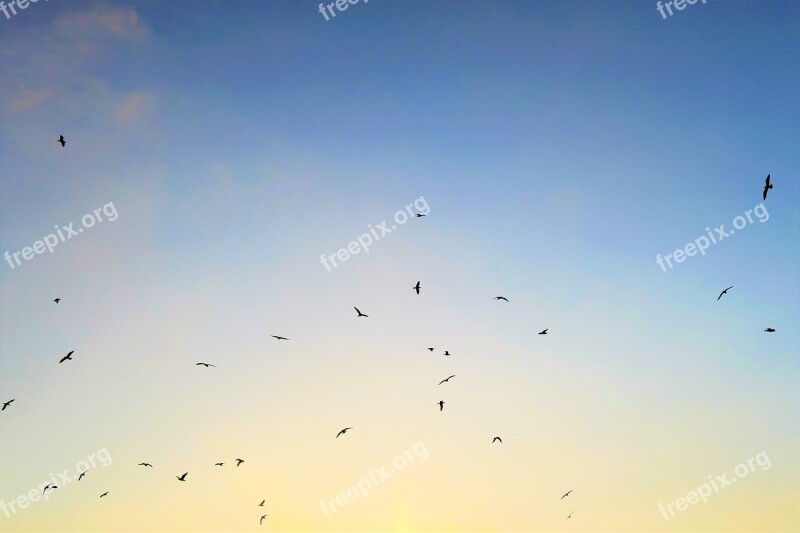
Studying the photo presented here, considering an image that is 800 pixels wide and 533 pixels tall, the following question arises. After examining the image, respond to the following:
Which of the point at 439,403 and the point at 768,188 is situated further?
the point at 439,403

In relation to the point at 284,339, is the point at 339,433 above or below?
below

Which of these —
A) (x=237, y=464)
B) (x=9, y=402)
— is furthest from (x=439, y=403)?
(x=9, y=402)

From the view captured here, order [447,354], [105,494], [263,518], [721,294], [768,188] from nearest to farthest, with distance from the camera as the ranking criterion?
[768,188] < [721,294] < [447,354] < [105,494] < [263,518]

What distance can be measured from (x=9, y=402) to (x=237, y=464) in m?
25.2

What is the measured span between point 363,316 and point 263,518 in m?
37.6

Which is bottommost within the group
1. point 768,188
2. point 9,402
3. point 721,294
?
point 721,294

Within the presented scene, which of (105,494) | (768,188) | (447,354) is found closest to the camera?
(768,188)

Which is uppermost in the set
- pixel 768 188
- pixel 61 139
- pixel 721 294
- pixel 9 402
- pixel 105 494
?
pixel 61 139

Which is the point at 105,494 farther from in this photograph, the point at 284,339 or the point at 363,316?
the point at 363,316

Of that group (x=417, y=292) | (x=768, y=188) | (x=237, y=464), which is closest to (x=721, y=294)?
(x=768, y=188)

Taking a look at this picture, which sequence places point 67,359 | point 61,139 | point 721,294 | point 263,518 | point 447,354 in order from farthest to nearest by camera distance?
point 263,518 < point 447,354 < point 61,139 < point 67,359 < point 721,294

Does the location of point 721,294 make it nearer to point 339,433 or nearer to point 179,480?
point 339,433

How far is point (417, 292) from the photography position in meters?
58.4

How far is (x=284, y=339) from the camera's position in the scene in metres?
60.1
